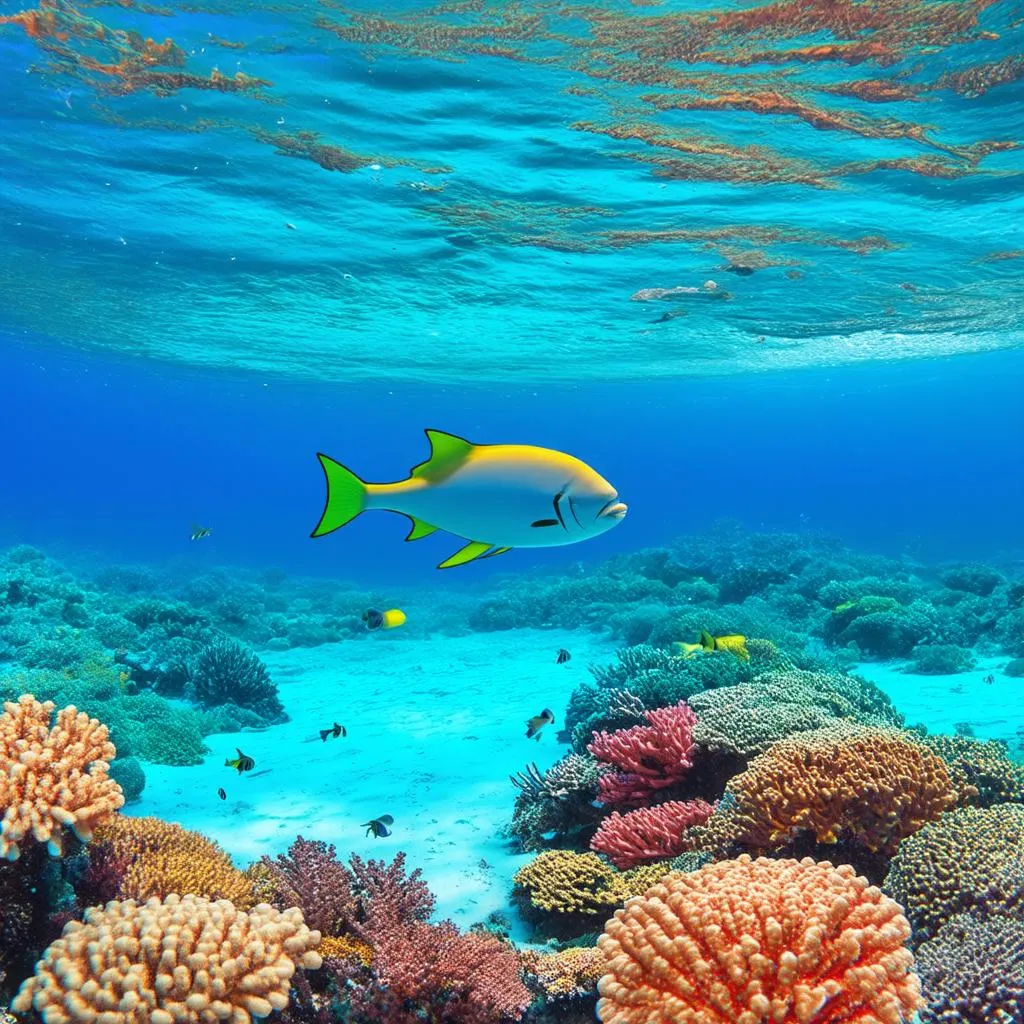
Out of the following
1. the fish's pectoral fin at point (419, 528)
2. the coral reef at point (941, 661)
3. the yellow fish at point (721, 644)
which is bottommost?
the fish's pectoral fin at point (419, 528)

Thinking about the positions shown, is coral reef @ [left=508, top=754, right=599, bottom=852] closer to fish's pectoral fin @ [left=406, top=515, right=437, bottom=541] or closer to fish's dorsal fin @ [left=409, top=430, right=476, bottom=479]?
fish's pectoral fin @ [left=406, top=515, right=437, bottom=541]

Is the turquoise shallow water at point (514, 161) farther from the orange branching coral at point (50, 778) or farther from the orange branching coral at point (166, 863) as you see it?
the orange branching coral at point (166, 863)

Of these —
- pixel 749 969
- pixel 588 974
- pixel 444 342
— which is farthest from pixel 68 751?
pixel 444 342

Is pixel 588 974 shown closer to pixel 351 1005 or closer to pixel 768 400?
pixel 351 1005

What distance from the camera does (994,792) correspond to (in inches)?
215

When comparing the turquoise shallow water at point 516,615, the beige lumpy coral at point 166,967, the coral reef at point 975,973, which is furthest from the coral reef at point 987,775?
the beige lumpy coral at point 166,967

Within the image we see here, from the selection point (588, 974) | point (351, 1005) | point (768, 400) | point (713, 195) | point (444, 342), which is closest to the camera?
point (351, 1005)

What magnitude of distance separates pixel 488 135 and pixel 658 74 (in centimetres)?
338

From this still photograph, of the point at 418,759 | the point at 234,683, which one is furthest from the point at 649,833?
the point at 234,683

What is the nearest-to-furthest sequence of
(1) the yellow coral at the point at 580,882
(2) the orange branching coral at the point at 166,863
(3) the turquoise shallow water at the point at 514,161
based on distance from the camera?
(2) the orange branching coral at the point at 166,863 → (1) the yellow coral at the point at 580,882 → (3) the turquoise shallow water at the point at 514,161

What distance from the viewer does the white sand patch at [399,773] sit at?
6914mm

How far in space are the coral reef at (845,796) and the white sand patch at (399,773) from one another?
2.36 m

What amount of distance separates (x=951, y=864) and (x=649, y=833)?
7.21 ft

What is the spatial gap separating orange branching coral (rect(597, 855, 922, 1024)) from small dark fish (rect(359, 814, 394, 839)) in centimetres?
412
